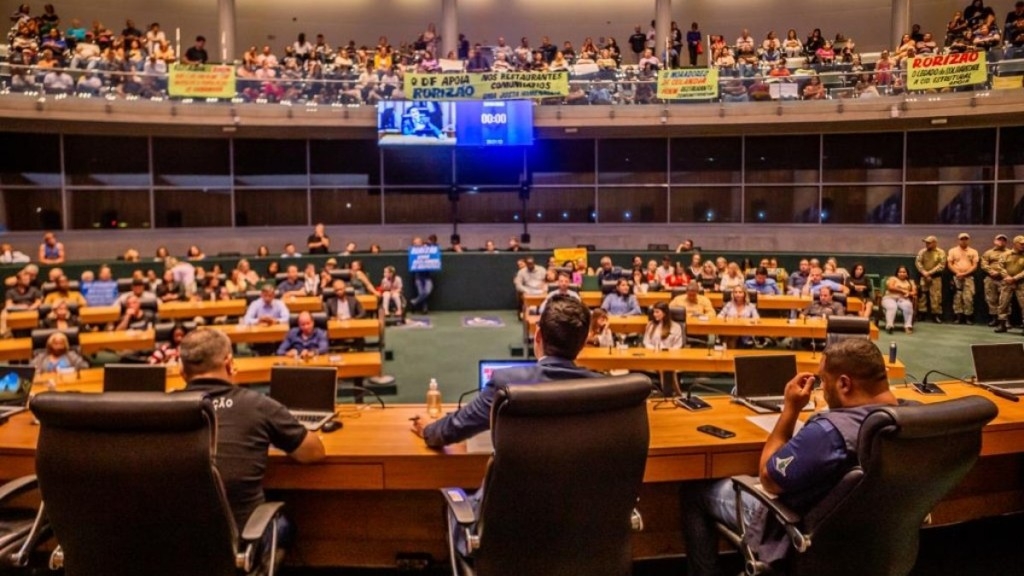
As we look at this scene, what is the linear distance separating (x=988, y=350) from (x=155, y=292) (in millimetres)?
11756

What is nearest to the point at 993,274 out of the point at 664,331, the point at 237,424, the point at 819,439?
the point at 664,331

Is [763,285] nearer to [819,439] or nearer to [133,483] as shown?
[819,439]

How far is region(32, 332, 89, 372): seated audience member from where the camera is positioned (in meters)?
7.60

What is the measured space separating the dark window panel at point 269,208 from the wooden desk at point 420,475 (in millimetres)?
15830

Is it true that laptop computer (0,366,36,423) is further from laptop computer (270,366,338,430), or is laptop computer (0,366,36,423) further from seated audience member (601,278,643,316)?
seated audience member (601,278,643,316)

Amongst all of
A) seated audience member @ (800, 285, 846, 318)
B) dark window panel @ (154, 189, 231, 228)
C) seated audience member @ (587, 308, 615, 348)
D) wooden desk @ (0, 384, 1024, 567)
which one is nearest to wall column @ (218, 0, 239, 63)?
dark window panel @ (154, 189, 231, 228)

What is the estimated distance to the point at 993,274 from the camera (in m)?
13.6

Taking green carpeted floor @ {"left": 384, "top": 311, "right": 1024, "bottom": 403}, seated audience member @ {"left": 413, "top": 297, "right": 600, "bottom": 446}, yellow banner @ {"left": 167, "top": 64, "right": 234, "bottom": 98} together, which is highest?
yellow banner @ {"left": 167, "top": 64, "right": 234, "bottom": 98}

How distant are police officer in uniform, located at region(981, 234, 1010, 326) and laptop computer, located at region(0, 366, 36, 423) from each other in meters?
14.8

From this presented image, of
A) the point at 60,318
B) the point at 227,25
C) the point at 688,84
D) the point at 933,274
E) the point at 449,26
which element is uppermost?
the point at 449,26

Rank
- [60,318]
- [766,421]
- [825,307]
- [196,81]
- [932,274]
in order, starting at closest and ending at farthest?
1. [766,421]
2. [60,318]
3. [825,307]
4. [932,274]
5. [196,81]

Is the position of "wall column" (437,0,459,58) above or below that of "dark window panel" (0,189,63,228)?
above

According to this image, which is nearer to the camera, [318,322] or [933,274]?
[318,322]

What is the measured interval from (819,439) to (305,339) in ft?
22.2
